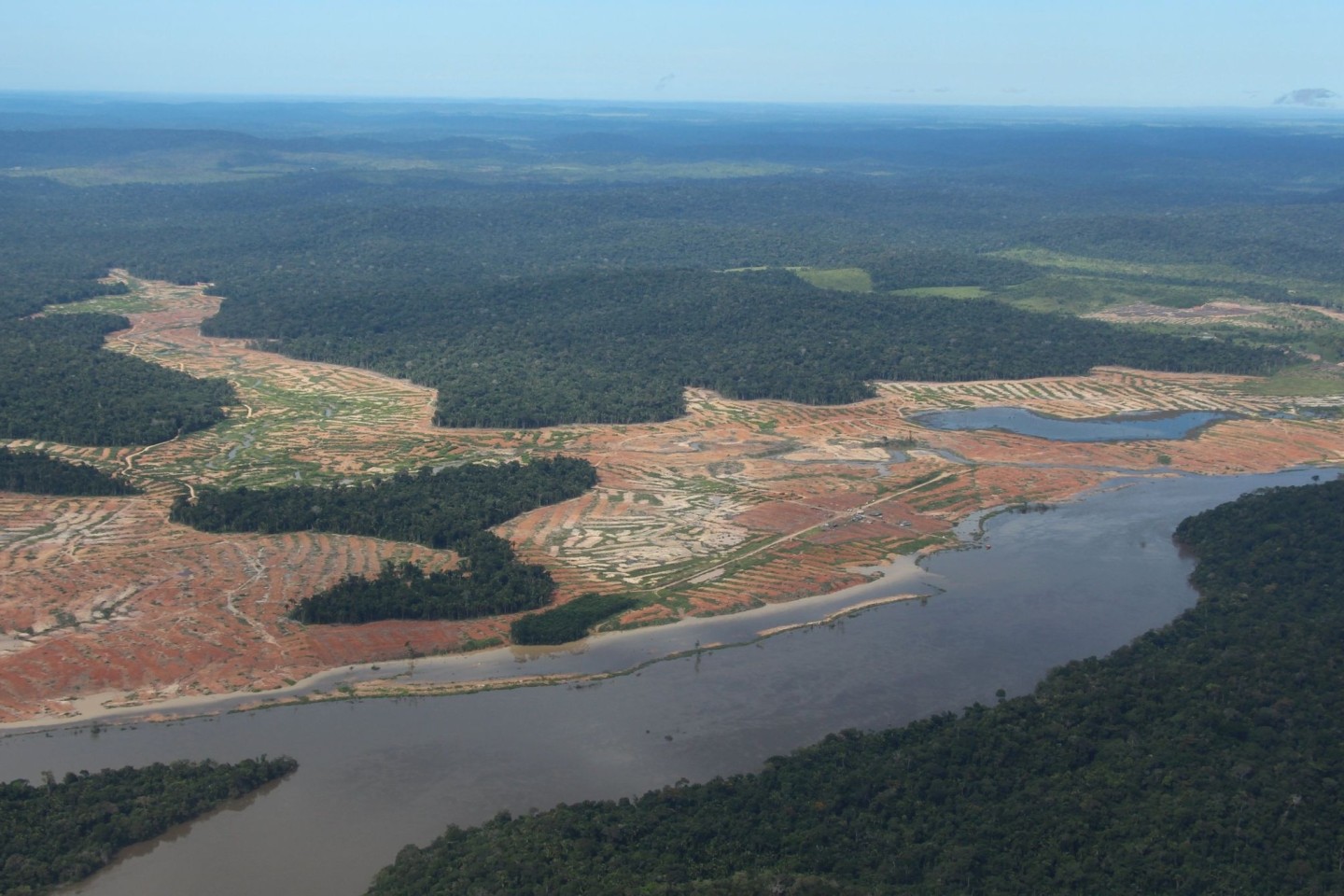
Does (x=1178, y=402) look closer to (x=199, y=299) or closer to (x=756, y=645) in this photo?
(x=756, y=645)

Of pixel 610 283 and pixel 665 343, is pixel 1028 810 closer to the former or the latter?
pixel 665 343

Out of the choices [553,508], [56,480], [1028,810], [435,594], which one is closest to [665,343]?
[553,508]

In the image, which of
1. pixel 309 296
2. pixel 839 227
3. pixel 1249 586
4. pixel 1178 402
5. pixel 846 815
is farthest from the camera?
pixel 839 227

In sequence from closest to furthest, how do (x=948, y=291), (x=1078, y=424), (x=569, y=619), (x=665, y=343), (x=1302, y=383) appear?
(x=569, y=619), (x=1078, y=424), (x=1302, y=383), (x=665, y=343), (x=948, y=291)

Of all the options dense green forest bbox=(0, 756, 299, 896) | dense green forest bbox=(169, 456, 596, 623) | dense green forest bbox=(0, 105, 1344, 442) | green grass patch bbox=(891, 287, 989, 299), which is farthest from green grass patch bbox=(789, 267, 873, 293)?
dense green forest bbox=(0, 756, 299, 896)

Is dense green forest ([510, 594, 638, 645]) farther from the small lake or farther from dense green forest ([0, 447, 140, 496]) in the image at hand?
the small lake

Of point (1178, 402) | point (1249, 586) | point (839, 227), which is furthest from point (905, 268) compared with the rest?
point (1249, 586)
